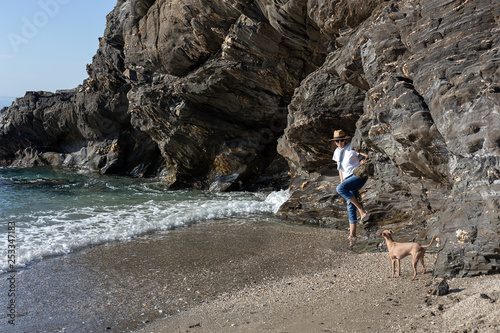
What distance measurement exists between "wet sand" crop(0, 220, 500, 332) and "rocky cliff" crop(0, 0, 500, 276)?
103cm

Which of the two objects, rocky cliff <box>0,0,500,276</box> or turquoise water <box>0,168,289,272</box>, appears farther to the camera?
turquoise water <box>0,168,289,272</box>

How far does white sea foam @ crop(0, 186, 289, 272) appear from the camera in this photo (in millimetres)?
8216

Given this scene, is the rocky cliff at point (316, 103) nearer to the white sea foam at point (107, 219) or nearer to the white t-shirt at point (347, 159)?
the white t-shirt at point (347, 159)

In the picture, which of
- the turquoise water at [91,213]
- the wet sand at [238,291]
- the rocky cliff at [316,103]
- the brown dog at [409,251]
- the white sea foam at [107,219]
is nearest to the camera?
the wet sand at [238,291]

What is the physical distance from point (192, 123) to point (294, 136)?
24.7 feet

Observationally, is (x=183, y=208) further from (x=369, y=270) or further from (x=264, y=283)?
(x=369, y=270)

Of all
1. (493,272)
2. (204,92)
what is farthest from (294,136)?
(493,272)

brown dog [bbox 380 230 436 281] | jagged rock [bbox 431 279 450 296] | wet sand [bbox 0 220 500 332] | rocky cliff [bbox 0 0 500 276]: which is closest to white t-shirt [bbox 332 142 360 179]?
rocky cliff [bbox 0 0 500 276]

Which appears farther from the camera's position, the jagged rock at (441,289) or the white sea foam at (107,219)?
the white sea foam at (107,219)

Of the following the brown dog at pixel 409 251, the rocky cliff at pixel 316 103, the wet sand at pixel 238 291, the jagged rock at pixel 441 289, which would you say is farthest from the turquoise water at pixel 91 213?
the jagged rock at pixel 441 289

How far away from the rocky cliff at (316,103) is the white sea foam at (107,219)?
7.45 ft

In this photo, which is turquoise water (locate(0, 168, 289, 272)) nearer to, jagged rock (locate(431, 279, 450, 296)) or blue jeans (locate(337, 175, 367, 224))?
blue jeans (locate(337, 175, 367, 224))

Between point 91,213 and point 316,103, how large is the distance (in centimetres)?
797

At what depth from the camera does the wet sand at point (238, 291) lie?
3.75m
